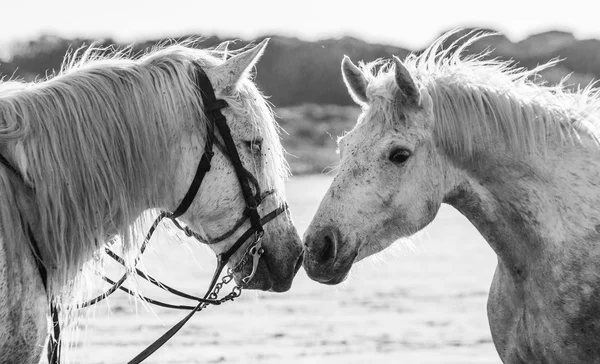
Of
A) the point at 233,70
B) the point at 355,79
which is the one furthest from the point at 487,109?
the point at 233,70

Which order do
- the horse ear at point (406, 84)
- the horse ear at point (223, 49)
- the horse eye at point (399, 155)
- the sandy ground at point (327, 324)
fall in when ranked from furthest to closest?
the sandy ground at point (327, 324) → the horse ear at point (223, 49) → the horse eye at point (399, 155) → the horse ear at point (406, 84)

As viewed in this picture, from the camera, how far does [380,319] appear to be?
9711mm

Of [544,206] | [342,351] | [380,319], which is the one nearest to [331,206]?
[544,206]

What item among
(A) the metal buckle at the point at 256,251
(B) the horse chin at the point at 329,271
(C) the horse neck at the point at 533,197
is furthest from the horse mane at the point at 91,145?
(C) the horse neck at the point at 533,197

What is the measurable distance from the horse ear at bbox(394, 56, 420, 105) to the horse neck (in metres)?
0.39

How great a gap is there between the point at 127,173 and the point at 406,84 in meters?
1.36

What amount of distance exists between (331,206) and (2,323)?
1562mm

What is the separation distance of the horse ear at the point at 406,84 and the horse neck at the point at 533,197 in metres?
0.39

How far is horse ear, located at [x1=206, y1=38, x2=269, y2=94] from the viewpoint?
12.9 feet

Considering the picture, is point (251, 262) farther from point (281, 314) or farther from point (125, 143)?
point (281, 314)

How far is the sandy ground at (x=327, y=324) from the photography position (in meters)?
7.93

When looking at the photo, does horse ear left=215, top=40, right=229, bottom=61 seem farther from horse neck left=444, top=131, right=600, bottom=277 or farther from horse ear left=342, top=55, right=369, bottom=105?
horse neck left=444, top=131, right=600, bottom=277

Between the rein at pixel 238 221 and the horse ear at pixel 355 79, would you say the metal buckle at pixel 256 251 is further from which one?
the horse ear at pixel 355 79

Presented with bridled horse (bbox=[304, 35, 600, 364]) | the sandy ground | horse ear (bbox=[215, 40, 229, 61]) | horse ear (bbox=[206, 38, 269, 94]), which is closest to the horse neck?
bridled horse (bbox=[304, 35, 600, 364])
